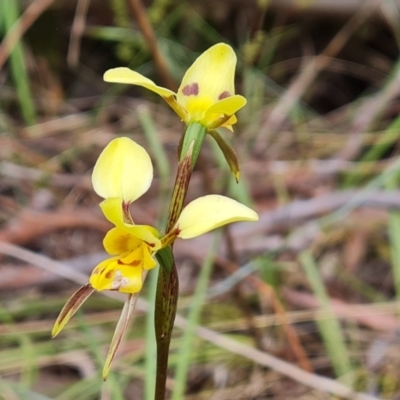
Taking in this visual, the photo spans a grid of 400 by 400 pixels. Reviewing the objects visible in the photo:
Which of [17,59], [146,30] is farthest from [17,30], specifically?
[146,30]

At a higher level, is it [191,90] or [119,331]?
[191,90]

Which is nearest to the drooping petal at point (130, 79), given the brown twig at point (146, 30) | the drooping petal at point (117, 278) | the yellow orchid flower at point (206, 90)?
the yellow orchid flower at point (206, 90)

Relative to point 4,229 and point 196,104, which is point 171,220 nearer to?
point 196,104

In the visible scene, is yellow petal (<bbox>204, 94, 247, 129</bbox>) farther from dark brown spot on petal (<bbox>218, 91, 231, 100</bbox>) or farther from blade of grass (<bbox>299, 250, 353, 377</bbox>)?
blade of grass (<bbox>299, 250, 353, 377</bbox>)

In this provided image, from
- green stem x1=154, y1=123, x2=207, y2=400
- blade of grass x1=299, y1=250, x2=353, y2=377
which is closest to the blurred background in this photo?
blade of grass x1=299, y1=250, x2=353, y2=377

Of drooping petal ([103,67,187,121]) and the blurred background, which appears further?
the blurred background

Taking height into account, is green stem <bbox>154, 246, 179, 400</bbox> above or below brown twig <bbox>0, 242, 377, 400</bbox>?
below

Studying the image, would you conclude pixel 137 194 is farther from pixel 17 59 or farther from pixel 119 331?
pixel 17 59

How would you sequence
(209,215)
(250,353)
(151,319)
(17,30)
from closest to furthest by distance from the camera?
(209,215) < (151,319) < (250,353) < (17,30)
